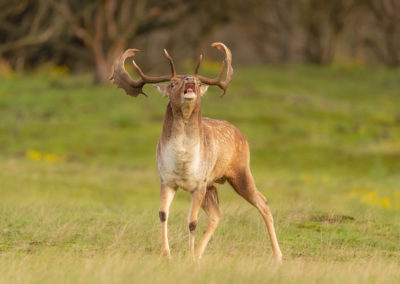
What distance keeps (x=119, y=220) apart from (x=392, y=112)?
79.0ft

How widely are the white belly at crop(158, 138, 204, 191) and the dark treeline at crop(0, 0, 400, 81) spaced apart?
27.5 meters

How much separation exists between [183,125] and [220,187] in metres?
12.9

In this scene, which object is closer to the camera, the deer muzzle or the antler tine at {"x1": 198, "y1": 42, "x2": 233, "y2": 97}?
the deer muzzle

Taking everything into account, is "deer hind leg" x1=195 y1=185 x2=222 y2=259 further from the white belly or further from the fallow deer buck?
the white belly

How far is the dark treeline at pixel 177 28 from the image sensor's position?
3731cm

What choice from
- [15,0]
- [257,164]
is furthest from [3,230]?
[15,0]

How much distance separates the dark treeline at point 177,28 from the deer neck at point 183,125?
2744 centimetres

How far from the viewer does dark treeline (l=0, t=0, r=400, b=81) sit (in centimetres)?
3731

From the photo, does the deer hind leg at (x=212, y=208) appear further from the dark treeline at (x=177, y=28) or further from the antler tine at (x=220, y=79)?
the dark treeline at (x=177, y=28)

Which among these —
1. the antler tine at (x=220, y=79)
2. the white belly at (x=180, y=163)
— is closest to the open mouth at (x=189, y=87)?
the white belly at (x=180, y=163)

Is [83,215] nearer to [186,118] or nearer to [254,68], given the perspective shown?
[186,118]

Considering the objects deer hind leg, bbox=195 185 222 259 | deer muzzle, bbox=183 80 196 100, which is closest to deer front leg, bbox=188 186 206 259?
deer hind leg, bbox=195 185 222 259

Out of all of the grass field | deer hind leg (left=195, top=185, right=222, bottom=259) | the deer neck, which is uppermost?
the deer neck

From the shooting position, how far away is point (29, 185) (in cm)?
1958
